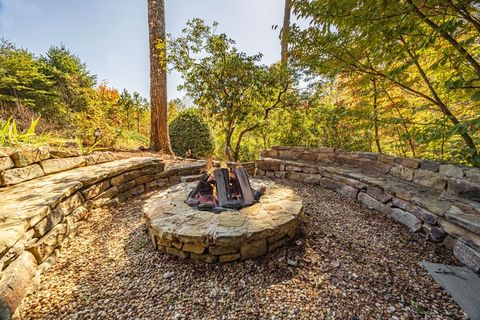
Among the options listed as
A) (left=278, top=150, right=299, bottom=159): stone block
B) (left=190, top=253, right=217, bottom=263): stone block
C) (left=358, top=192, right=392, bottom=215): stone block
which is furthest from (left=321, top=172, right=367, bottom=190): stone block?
(left=190, top=253, right=217, bottom=263): stone block

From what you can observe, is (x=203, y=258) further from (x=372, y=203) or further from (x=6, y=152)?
(x=6, y=152)

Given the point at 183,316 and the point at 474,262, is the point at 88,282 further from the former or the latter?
the point at 474,262

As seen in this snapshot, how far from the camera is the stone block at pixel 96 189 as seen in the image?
7.95ft

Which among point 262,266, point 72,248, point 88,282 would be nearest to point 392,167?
point 262,266

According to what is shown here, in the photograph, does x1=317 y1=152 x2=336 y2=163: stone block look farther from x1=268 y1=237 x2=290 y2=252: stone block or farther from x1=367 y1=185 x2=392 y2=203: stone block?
x1=268 y1=237 x2=290 y2=252: stone block

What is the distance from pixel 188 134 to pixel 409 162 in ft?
16.0

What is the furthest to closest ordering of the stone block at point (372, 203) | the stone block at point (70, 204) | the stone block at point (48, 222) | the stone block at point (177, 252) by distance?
1. the stone block at point (372, 203)
2. the stone block at point (70, 204)
3. the stone block at point (177, 252)
4. the stone block at point (48, 222)

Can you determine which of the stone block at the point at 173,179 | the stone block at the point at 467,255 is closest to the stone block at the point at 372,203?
the stone block at the point at 467,255

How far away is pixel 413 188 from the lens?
7.66 ft

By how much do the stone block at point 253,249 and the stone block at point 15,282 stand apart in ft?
4.94

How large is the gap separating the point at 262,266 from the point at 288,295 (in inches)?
12.2

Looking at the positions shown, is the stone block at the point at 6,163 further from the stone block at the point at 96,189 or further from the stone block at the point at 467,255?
the stone block at the point at 467,255

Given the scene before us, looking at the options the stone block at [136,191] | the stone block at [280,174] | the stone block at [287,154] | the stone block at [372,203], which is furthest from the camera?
the stone block at [287,154]

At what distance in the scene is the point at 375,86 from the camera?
3.12 metres
